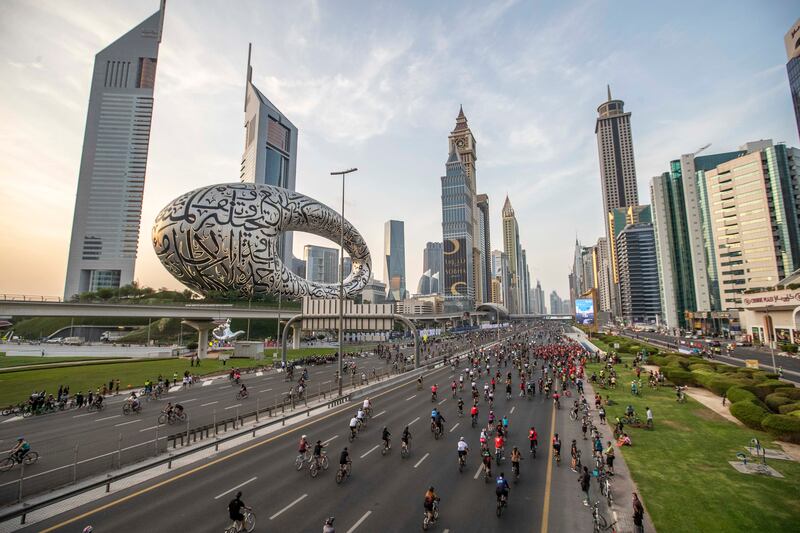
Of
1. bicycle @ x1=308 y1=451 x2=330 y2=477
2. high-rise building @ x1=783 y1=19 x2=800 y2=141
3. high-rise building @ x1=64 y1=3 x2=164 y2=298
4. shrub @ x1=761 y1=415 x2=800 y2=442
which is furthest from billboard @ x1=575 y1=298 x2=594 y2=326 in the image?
high-rise building @ x1=64 y1=3 x2=164 y2=298

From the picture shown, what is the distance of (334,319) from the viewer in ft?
135

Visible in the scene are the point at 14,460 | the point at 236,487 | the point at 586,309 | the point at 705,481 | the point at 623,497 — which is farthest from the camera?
the point at 586,309

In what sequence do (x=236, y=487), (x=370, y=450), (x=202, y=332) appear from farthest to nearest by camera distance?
1. (x=202, y=332)
2. (x=370, y=450)
3. (x=236, y=487)

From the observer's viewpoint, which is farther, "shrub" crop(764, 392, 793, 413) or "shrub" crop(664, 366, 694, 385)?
"shrub" crop(664, 366, 694, 385)

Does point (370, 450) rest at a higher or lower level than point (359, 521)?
lower

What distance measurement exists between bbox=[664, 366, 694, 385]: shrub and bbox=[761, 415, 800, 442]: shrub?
12.7 metres

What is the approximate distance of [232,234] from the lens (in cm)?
4941

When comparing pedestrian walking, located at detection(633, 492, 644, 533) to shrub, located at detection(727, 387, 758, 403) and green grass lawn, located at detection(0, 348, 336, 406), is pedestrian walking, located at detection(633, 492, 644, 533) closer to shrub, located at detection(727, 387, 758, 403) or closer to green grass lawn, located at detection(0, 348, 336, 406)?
shrub, located at detection(727, 387, 758, 403)

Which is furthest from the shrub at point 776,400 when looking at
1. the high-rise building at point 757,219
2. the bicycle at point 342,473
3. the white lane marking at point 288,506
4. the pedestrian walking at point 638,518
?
the high-rise building at point 757,219

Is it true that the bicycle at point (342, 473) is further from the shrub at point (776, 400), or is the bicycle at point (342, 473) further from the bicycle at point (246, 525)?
the shrub at point (776, 400)

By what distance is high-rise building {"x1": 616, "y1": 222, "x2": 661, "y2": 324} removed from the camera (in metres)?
181

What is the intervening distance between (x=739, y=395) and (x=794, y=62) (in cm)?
14272

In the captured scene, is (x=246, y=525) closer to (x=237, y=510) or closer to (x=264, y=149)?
(x=237, y=510)

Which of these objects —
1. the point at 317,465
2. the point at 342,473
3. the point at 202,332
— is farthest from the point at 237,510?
the point at 202,332
